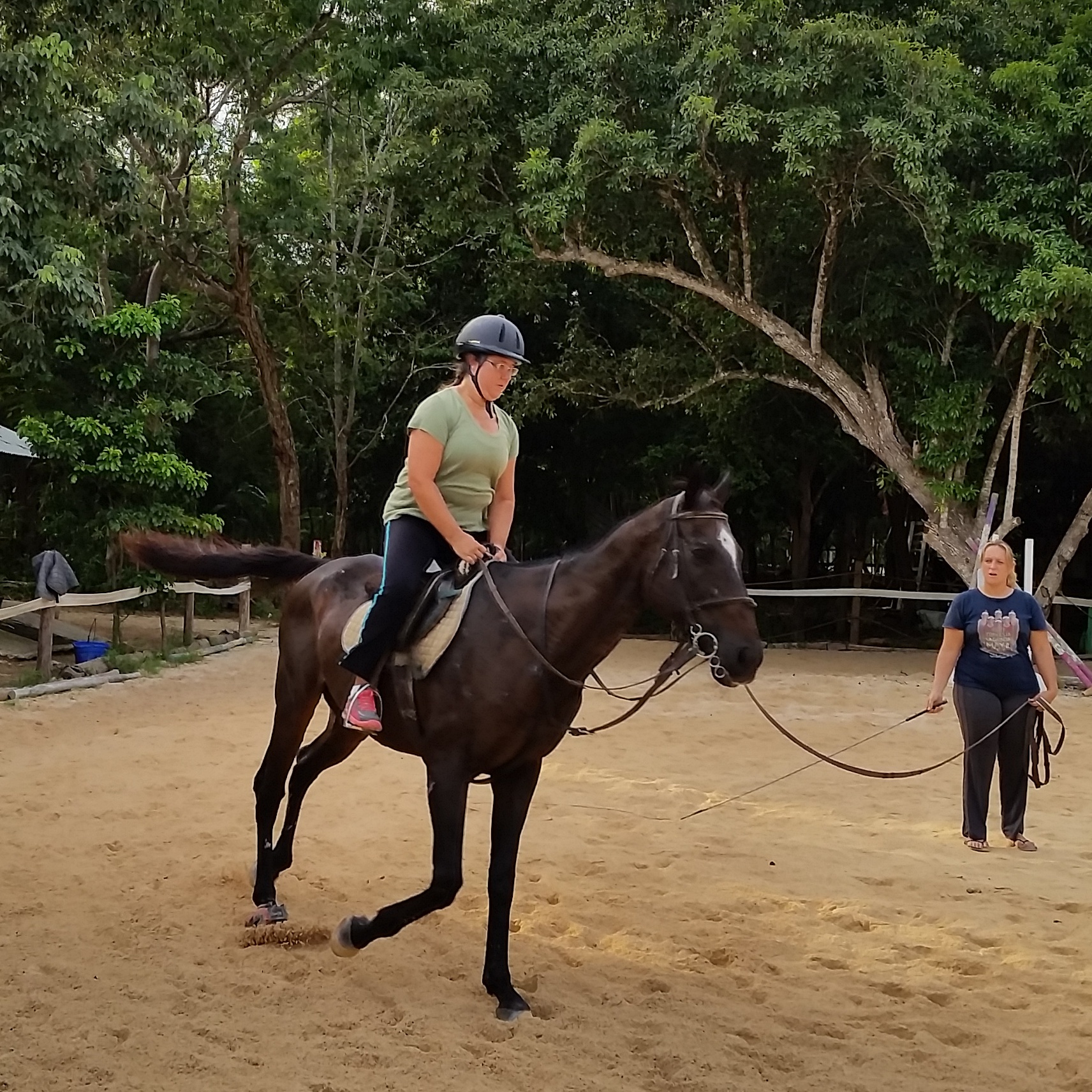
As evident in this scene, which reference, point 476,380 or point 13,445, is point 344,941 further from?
point 13,445

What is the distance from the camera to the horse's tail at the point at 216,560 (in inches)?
183

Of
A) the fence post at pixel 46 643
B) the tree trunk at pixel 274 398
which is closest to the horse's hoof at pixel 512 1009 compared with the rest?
the fence post at pixel 46 643

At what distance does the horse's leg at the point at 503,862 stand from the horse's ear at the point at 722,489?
106 cm

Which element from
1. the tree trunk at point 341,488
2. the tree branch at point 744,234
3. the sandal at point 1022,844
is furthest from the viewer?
the tree trunk at point 341,488

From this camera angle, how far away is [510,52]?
12977 millimetres

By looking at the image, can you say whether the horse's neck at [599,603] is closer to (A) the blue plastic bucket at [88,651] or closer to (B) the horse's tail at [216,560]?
(B) the horse's tail at [216,560]

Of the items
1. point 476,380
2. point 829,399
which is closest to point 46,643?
point 476,380

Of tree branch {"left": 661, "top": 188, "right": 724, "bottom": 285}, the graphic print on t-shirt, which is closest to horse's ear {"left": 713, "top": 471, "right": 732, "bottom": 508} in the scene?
the graphic print on t-shirt

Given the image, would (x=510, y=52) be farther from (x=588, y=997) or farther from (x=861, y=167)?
(x=588, y=997)

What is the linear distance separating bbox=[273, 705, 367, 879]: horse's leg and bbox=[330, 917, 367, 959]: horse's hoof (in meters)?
0.85

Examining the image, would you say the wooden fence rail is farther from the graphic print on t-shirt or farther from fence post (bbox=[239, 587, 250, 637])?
the graphic print on t-shirt

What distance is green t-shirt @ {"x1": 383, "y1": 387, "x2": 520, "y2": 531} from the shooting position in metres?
3.49

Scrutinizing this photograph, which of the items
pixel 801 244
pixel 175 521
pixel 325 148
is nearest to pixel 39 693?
pixel 175 521

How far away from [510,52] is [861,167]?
4.69 meters
